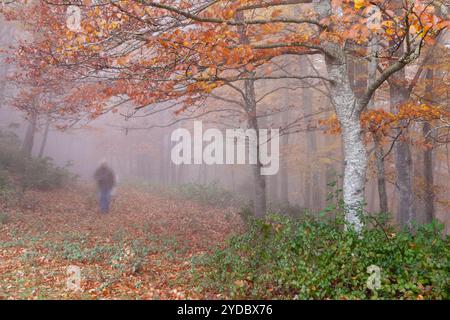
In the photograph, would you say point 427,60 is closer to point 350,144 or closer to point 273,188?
point 350,144

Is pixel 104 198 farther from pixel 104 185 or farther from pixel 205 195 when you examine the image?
pixel 205 195

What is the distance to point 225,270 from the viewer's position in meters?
6.71

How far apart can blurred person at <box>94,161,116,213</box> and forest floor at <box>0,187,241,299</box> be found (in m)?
0.49

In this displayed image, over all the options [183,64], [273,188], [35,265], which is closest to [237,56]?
[183,64]

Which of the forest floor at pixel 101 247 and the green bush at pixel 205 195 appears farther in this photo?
the green bush at pixel 205 195

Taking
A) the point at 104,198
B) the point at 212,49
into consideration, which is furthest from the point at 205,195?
the point at 212,49

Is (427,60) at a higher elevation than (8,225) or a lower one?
higher

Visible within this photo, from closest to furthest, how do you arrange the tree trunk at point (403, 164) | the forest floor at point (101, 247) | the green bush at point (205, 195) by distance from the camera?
the forest floor at point (101, 247), the tree trunk at point (403, 164), the green bush at point (205, 195)

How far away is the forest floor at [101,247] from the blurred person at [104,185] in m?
0.49

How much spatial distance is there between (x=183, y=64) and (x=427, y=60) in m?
7.91

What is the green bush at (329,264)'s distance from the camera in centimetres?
516

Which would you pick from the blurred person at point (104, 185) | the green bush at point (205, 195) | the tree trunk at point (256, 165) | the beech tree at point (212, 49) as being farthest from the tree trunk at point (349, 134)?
the green bush at point (205, 195)

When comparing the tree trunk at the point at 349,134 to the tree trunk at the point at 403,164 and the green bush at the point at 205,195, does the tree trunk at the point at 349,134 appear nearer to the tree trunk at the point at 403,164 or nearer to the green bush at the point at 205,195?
the tree trunk at the point at 403,164
